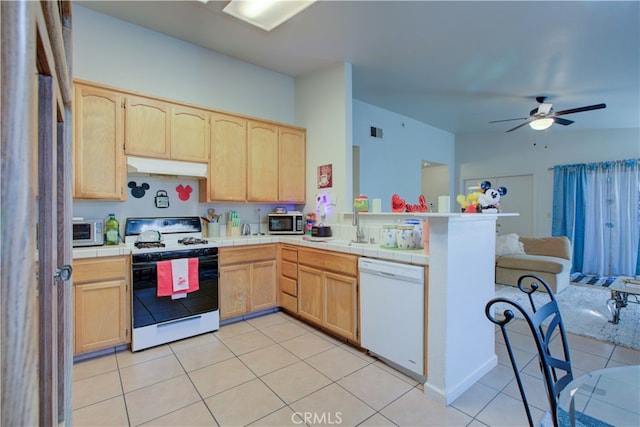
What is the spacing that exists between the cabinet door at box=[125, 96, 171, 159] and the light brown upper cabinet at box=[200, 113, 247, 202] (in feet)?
1.52

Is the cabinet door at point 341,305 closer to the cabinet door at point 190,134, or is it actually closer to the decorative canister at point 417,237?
the decorative canister at point 417,237

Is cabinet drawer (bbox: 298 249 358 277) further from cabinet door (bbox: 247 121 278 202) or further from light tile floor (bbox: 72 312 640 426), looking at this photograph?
cabinet door (bbox: 247 121 278 202)

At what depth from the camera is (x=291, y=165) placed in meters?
4.00

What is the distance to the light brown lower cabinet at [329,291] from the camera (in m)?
2.69

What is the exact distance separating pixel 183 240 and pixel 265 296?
1.06 meters

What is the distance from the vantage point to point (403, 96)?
4.89m

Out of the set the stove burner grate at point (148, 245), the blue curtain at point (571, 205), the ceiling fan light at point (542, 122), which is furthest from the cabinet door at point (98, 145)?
the blue curtain at point (571, 205)

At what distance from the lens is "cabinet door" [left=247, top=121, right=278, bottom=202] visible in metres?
3.66

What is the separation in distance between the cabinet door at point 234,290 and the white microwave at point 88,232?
109 centimetres

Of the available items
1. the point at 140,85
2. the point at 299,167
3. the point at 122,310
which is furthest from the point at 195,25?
the point at 122,310

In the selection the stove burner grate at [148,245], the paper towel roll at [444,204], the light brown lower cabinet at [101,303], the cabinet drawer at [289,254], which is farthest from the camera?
the cabinet drawer at [289,254]

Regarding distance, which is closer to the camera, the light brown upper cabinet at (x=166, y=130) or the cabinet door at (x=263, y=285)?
the light brown upper cabinet at (x=166, y=130)

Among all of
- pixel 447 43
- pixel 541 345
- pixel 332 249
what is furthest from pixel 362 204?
pixel 541 345

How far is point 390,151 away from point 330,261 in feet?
11.2
